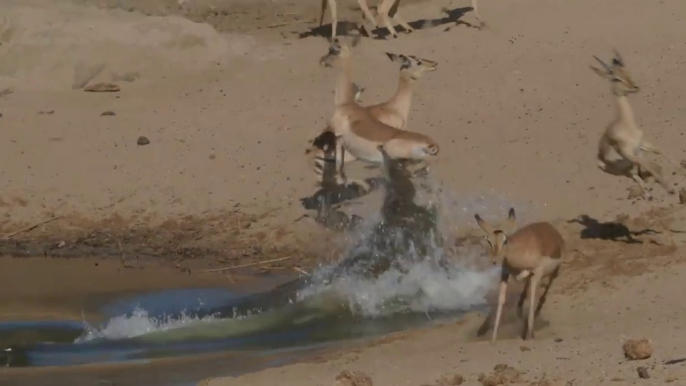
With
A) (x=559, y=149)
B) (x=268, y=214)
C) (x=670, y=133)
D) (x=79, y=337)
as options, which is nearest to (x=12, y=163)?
(x=268, y=214)

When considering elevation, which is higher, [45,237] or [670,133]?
[670,133]

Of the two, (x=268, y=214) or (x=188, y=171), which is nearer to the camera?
(x=268, y=214)

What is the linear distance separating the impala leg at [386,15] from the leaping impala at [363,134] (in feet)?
16.0

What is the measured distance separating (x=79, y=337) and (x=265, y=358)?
4.86 feet

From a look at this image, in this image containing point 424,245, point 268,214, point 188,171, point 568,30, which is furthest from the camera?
point 568,30

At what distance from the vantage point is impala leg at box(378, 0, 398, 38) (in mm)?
15420

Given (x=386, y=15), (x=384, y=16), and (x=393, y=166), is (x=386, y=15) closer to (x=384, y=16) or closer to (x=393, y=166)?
(x=384, y=16)

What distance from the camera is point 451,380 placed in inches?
255

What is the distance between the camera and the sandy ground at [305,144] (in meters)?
7.73

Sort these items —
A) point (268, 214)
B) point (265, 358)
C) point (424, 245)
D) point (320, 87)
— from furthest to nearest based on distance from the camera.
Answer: point (320, 87) < point (268, 214) < point (424, 245) < point (265, 358)

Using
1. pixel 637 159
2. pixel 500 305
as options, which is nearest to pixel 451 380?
pixel 500 305

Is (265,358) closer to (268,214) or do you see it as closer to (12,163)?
(268,214)

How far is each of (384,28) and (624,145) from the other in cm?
738

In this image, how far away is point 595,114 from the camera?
12273 millimetres
